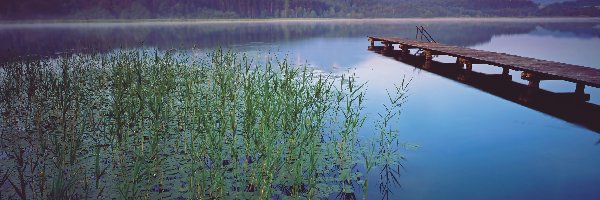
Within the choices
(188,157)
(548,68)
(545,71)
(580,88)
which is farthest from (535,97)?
(188,157)

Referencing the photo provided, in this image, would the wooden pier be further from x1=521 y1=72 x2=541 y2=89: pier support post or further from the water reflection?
the water reflection

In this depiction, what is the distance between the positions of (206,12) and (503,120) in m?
190

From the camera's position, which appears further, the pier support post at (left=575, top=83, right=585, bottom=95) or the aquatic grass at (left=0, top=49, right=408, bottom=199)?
the pier support post at (left=575, top=83, right=585, bottom=95)

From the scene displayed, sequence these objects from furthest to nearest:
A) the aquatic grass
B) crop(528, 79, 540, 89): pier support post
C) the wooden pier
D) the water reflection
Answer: crop(528, 79, 540, 89): pier support post
the wooden pier
the water reflection
the aquatic grass

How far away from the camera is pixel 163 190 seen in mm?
6727

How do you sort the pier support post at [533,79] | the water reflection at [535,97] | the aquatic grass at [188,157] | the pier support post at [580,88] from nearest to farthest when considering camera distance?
the aquatic grass at [188,157] < the water reflection at [535,97] < the pier support post at [580,88] < the pier support post at [533,79]

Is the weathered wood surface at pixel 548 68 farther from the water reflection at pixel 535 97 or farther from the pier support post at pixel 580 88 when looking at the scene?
the water reflection at pixel 535 97

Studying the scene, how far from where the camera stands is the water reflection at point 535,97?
1235 cm

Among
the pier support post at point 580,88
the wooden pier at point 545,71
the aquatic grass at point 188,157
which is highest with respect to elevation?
the wooden pier at point 545,71

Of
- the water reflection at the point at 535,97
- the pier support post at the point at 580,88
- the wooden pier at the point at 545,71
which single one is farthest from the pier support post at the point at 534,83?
the pier support post at the point at 580,88

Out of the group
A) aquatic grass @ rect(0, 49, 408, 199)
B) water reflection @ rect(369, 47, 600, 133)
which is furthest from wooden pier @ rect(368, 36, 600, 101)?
aquatic grass @ rect(0, 49, 408, 199)

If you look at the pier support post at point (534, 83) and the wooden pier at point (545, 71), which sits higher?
the wooden pier at point (545, 71)

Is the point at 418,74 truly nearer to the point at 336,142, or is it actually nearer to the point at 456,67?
the point at 456,67

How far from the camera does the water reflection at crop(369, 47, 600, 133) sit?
1235 centimetres
